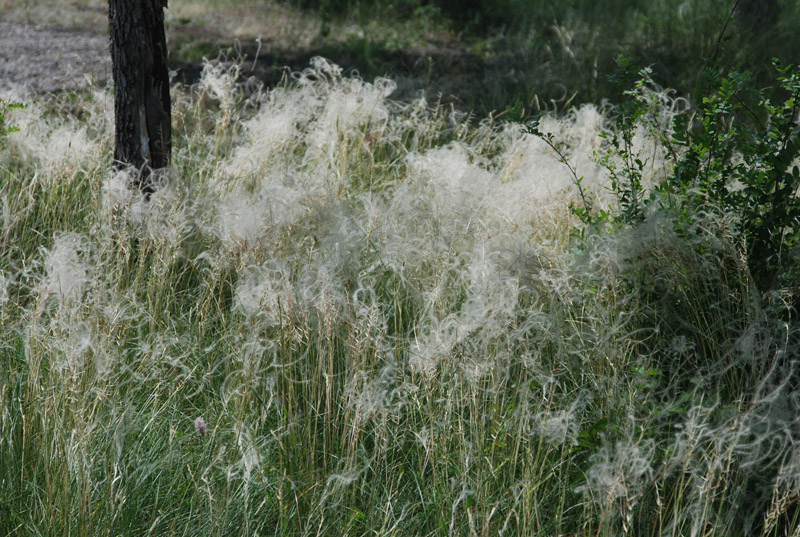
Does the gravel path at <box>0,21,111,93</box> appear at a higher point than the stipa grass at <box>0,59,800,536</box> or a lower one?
higher

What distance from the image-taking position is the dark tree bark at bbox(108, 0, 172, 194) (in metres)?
3.90

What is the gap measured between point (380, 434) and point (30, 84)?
17.7 ft

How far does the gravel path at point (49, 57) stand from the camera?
6.43 meters

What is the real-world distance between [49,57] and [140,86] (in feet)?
12.4

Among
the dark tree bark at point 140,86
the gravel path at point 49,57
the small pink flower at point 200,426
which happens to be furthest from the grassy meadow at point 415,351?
the gravel path at point 49,57

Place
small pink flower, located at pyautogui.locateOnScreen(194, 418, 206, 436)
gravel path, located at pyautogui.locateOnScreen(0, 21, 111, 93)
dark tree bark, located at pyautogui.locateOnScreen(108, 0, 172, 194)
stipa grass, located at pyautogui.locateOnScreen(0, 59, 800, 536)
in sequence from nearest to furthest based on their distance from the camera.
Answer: stipa grass, located at pyautogui.locateOnScreen(0, 59, 800, 536), small pink flower, located at pyautogui.locateOnScreen(194, 418, 206, 436), dark tree bark, located at pyautogui.locateOnScreen(108, 0, 172, 194), gravel path, located at pyautogui.locateOnScreen(0, 21, 111, 93)

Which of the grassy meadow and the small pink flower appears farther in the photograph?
the small pink flower

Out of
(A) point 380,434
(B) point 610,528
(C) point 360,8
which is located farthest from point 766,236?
(C) point 360,8

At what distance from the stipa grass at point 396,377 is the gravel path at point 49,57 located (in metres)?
2.75

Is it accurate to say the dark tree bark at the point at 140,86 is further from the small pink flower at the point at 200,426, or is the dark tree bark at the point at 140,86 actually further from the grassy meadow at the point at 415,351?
the small pink flower at the point at 200,426

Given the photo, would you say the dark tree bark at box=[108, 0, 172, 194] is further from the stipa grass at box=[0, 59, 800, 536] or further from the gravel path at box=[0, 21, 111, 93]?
the gravel path at box=[0, 21, 111, 93]

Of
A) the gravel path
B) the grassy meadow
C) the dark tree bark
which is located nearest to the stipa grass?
the grassy meadow

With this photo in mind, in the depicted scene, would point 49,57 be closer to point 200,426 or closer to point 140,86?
point 140,86

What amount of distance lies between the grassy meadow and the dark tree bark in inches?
11.7
